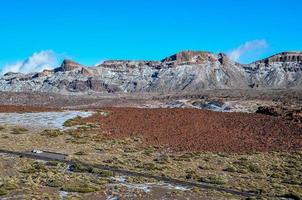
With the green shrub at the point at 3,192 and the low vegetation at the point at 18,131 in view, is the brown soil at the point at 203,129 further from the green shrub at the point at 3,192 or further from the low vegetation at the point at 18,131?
the green shrub at the point at 3,192

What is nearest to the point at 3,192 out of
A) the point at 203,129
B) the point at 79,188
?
the point at 79,188

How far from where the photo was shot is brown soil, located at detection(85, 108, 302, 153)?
43.2m

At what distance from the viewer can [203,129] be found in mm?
48906

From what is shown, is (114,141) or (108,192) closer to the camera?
(108,192)

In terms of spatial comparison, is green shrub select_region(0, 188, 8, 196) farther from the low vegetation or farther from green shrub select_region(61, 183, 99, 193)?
the low vegetation

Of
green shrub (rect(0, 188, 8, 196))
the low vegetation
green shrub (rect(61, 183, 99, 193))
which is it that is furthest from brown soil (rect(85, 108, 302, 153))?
green shrub (rect(0, 188, 8, 196))

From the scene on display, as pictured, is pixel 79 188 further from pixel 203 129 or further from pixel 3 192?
pixel 203 129

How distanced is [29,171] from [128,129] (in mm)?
22339

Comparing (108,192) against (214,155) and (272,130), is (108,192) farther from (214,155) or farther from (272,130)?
(272,130)

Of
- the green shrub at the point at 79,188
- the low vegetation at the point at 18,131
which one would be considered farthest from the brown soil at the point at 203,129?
the green shrub at the point at 79,188

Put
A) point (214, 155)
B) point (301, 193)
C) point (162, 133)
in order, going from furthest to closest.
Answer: point (162, 133) → point (214, 155) → point (301, 193)

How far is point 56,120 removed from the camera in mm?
53188

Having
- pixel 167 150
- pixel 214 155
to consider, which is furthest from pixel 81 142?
pixel 214 155

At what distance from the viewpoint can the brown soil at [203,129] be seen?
43219 mm
